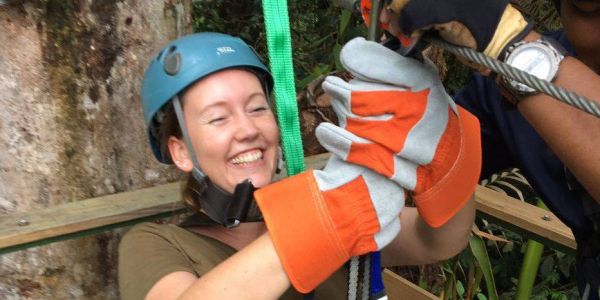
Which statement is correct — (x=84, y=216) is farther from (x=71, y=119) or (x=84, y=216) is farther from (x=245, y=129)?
(x=245, y=129)

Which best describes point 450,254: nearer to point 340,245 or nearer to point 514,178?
point 340,245

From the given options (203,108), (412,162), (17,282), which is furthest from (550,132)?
(17,282)

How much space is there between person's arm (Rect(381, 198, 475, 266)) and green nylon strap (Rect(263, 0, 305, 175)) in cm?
36

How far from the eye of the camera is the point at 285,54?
1.34 m

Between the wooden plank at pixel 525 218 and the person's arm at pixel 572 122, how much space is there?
74 cm

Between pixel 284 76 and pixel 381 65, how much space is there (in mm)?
383

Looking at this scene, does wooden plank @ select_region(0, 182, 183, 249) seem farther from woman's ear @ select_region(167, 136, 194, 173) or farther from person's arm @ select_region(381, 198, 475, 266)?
person's arm @ select_region(381, 198, 475, 266)

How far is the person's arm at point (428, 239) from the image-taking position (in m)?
1.49

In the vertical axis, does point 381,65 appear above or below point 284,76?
above

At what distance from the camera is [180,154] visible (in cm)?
159

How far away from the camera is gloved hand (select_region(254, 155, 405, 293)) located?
40.4 inches

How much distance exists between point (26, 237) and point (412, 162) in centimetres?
94

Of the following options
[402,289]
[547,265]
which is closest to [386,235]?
[402,289]

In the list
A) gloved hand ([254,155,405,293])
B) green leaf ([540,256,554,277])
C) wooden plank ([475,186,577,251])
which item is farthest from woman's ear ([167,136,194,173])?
green leaf ([540,256,554,277])
